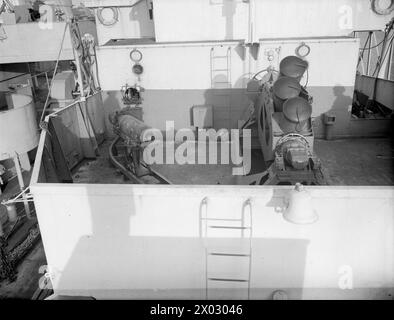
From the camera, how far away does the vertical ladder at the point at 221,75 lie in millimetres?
10820

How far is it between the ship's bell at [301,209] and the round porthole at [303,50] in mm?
7444

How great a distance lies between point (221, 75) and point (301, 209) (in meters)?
7.49

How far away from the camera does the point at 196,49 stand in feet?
35.6

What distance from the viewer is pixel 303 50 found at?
10625 millimetres

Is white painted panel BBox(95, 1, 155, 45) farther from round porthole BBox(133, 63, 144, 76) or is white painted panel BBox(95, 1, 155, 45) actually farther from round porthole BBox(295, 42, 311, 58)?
round porthole BBox(295, 42, 311, 58)

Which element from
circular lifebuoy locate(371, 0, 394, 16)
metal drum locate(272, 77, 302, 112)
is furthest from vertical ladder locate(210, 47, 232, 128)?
circular lifebuoy locate(371, 0, 394, 16)

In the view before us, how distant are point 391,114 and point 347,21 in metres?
3.24

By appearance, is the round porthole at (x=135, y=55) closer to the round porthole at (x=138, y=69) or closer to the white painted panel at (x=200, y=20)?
the round porthole at (x=138, y=69)

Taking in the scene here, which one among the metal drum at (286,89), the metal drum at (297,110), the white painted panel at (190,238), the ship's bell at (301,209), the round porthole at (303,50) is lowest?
the white painted panel at (190,238)

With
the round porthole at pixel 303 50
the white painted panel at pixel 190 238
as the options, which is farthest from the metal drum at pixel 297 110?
the round porthole at pixel 303 50

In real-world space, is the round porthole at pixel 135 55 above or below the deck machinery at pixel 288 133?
above

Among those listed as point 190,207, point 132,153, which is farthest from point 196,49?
point 190,207

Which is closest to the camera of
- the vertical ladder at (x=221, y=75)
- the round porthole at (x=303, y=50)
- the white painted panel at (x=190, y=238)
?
the white painted panel at (x=190, y=238)

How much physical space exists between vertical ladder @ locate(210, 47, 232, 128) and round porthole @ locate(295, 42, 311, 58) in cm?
199
